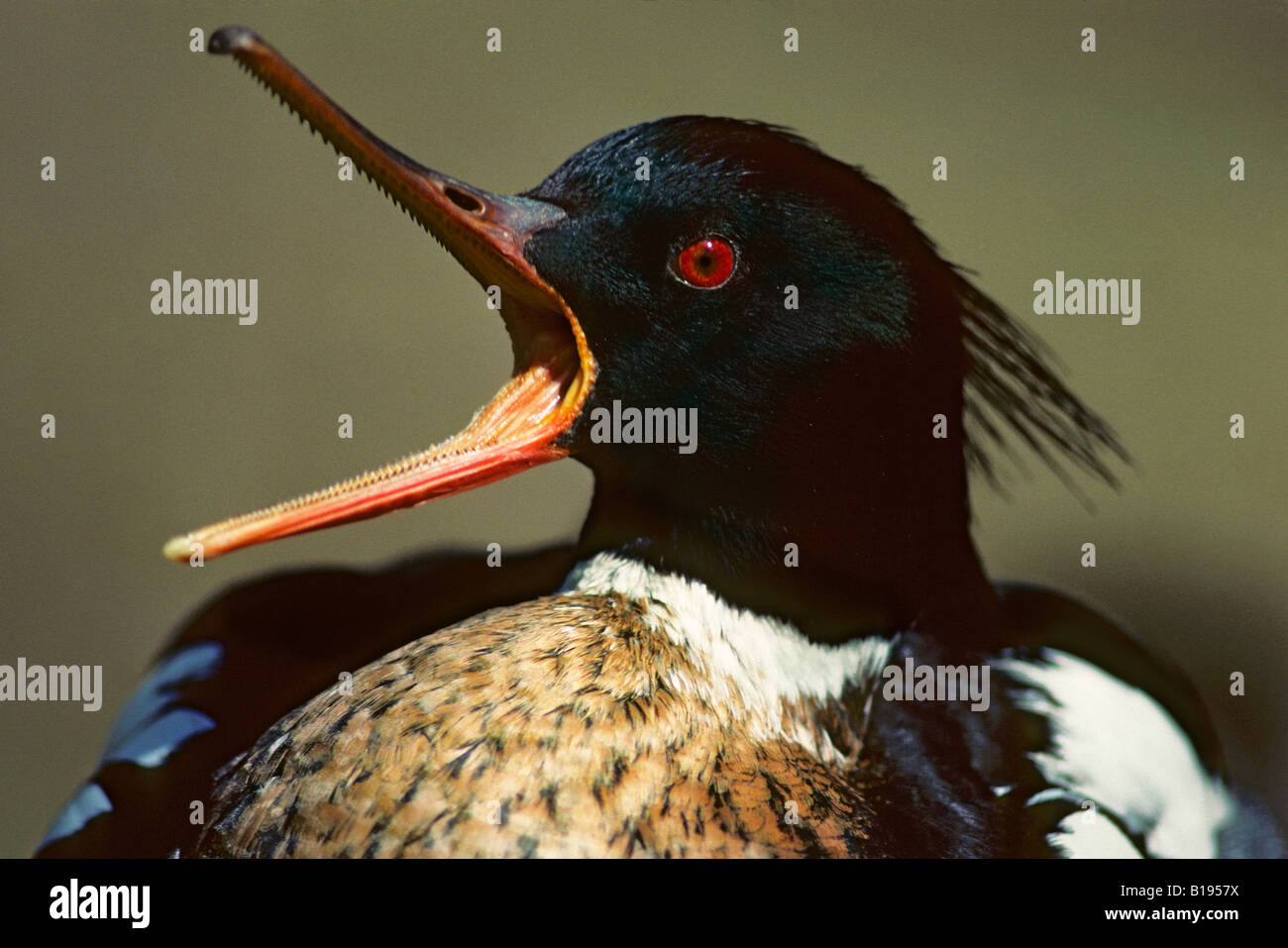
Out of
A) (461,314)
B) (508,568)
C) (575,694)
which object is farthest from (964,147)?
Result: (575,694)

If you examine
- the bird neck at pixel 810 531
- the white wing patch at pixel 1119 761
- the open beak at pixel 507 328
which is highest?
the open beak at pixel 507 328

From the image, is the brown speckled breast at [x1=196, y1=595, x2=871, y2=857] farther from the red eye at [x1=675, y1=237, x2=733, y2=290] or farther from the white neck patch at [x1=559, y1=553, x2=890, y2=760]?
the red eye at [x1=675, y1=237, x2=733, y2=290]

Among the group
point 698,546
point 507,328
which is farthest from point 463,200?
point 698,546

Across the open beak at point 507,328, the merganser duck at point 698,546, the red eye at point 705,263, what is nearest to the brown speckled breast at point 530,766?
the merganser duck at point 698,546

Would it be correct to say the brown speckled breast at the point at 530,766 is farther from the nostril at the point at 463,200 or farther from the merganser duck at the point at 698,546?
the nostril at the point at 463,200

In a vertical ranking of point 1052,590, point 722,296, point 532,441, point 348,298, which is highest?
point 348,298

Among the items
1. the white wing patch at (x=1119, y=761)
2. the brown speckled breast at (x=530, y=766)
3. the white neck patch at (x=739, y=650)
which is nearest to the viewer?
the brown speckled breast at (x=530, y=766)
